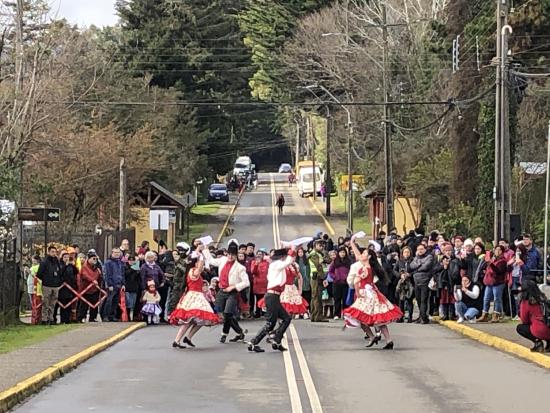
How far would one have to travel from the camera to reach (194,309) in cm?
1895

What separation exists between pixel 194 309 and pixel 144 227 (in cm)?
4223

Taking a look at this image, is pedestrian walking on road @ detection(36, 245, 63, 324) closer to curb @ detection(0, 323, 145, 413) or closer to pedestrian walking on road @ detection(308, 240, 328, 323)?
curb @ detection(0, 323, 145, 413)

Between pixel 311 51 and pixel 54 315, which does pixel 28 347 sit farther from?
pixel 311 51

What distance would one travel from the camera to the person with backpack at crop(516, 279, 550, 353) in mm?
17422

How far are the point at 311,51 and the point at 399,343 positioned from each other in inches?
1937

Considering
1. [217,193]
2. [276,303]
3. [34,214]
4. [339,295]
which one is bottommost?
[339,295]


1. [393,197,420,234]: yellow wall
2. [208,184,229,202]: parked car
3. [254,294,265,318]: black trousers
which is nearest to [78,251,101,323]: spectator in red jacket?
[254,294,265,318]: black trousers

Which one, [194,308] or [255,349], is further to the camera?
[194,308]

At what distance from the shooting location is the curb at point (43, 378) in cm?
1248

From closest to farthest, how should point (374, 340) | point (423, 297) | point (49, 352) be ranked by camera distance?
point (49, 352), point (374, 340), point (423, 297)

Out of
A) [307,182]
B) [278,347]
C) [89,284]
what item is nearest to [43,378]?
[278,347]

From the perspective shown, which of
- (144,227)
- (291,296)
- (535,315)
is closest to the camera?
(535,315)

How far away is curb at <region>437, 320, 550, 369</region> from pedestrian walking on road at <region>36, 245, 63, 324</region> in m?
8.91

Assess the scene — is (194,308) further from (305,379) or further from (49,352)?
(305,379)
